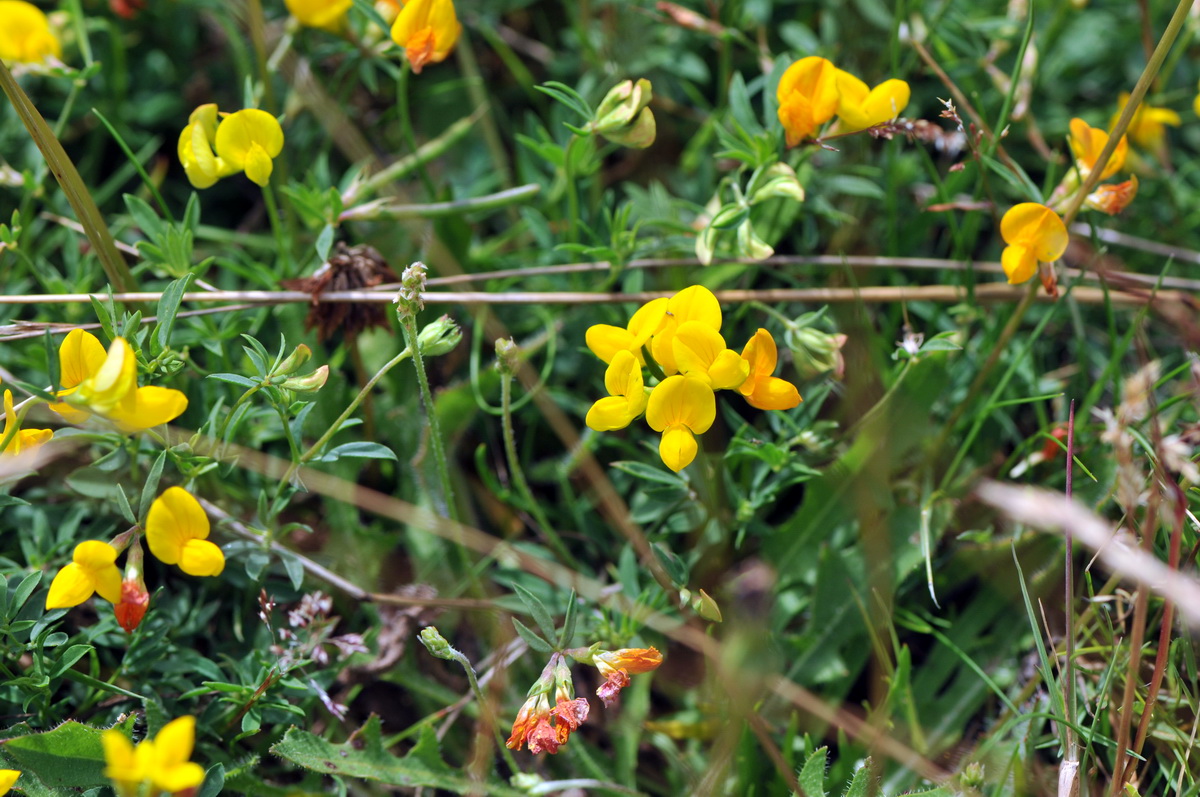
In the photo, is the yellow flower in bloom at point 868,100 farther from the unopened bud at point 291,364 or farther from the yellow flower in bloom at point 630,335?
the unopened bud at point 291,364

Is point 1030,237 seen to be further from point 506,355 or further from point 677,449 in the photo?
point 506,355

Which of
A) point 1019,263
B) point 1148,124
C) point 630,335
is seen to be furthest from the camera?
point 1148,124

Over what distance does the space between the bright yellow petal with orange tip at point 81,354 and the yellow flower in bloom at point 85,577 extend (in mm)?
365

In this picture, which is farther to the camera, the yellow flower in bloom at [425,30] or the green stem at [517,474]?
the yellow flower in bloom at [425,30]

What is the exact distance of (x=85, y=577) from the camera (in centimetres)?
180

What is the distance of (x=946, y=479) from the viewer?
244 centimetres

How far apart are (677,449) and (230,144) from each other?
4.39 feet

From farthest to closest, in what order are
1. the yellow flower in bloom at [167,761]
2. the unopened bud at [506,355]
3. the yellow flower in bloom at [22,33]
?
the yellow flower in bloom at [22,33] → the unopened bud at [506,355] → the yellow flower in bloom at [167,761]

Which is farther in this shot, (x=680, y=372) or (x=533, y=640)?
(x=680, y=372)

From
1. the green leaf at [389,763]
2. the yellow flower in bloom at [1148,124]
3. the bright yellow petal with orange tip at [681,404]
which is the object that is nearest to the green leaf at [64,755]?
the green leaf at [389,763]

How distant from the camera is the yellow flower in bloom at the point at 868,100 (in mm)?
2234

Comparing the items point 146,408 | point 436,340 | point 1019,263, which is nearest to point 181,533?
point 146,408

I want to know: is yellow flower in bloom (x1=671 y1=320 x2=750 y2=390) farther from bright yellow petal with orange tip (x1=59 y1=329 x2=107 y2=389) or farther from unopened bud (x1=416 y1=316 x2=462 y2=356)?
bright yellow petal with orange tip (x1=59 y1=329 x2=107 y2=389)

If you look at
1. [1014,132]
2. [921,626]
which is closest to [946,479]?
[921,626]
